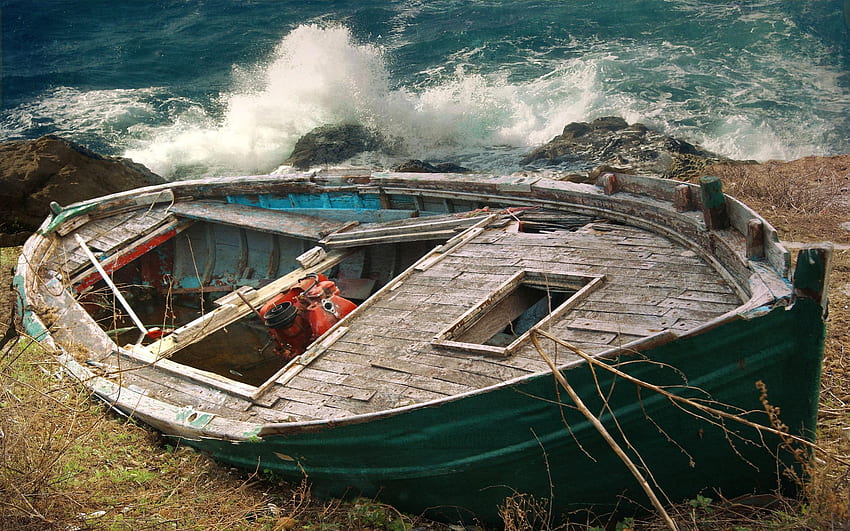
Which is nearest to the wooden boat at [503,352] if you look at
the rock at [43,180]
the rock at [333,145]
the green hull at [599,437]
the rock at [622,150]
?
the green hull at [599,437]

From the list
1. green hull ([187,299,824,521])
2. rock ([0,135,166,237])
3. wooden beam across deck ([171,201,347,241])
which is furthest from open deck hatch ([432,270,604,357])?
rock ([0,135,166,237])

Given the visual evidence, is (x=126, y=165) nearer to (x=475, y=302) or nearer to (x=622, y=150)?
(x=622, y=150)

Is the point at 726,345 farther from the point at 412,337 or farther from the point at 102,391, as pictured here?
the point at 102,391

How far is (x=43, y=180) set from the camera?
11758 millimetres

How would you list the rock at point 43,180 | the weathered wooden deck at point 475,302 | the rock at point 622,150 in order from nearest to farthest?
the weathered wooden deck at point 475,302, the rock at point 43,180, the rock at point 622,150

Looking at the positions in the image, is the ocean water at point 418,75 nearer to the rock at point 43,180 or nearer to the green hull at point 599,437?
Answer: the rock at point 43,180

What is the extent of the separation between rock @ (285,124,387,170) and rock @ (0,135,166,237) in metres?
4.60

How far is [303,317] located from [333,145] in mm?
11700

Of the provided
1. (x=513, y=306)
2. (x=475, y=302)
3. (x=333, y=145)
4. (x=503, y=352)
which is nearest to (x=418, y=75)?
(x=333, y=145)

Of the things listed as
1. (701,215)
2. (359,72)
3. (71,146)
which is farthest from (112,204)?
(359,72)

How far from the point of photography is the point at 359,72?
2130cm

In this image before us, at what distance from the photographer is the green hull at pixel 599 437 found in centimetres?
342

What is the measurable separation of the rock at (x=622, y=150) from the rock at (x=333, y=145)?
4173 millimetres

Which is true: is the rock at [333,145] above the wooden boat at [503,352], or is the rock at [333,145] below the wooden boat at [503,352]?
below
